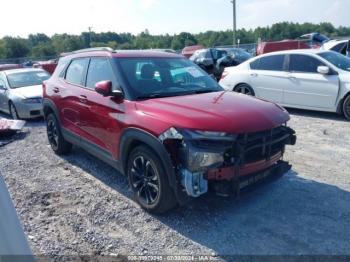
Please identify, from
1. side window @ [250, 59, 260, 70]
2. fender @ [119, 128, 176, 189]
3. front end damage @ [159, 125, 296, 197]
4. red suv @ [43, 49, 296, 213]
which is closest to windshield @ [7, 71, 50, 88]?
red suv @ [43, 49, 296, 213]

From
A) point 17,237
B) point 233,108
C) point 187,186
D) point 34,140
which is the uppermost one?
point 233,108

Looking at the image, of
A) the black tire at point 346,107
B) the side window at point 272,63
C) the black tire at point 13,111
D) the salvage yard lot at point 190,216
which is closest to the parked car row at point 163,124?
the salvage yard lot at point 190,216

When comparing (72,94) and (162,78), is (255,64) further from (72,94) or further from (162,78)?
(72,94)

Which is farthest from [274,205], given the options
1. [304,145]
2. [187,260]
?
[304,145]

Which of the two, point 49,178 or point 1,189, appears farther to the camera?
point 49,178

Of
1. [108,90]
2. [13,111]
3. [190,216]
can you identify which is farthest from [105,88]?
[13,111]

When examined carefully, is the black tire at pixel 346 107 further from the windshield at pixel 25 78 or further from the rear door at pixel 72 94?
the windshield at pixel 25 78

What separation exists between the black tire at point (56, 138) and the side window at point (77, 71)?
0.90m

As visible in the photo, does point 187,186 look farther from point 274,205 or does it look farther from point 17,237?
point 17,237

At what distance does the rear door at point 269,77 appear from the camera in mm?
8742

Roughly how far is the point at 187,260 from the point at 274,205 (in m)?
1.42

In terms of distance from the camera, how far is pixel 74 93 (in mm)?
5262

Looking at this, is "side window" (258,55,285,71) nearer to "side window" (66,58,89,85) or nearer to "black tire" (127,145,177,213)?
"side window" (66,58,89,85)

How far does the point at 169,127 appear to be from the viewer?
349cm
